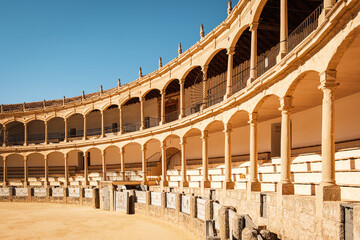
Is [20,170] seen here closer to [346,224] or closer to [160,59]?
[160,59]

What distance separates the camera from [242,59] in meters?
18.8

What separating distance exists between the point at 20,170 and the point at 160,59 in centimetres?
2121

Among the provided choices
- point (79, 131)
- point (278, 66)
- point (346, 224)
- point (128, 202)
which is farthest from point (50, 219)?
point (79, 131)

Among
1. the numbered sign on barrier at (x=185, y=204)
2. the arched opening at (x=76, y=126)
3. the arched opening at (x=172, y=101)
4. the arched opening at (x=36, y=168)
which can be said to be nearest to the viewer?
the numbered sign on barrier at (x=185, y=204)

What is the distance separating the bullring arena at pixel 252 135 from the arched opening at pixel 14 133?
123 inches

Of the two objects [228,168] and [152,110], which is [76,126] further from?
[228,168]

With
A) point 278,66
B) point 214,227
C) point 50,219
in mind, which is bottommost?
point 50,219

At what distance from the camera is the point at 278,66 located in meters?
9.52

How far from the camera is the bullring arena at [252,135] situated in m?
7.19

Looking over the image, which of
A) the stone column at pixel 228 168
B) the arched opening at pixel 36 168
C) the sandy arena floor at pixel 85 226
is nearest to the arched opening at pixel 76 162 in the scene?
the arched opening at pixel 36 168

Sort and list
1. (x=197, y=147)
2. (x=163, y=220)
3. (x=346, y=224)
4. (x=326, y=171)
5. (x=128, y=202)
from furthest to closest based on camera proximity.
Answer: (x=197, y=147), (x=128, y=202), (x=163, y=220), (x=326, y=171), (x=346, y=224)

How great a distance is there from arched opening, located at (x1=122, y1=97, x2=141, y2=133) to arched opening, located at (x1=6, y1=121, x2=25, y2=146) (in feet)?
39.2

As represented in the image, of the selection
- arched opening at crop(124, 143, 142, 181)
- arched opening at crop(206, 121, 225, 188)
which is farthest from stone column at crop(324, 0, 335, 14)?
arched opening at crop(124, 143, 142, 181)

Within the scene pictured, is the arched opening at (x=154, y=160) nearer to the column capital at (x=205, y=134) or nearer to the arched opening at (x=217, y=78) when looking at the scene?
the arched opening at (x=217, y=78)
